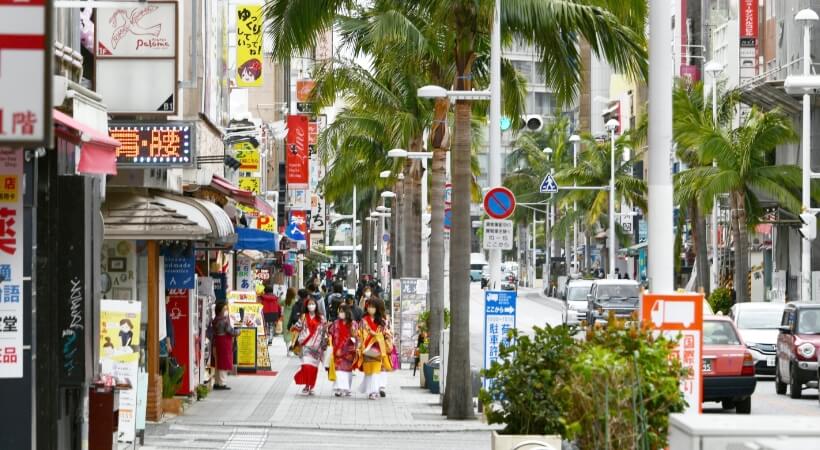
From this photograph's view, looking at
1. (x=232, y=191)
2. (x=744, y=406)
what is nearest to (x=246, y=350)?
(x=232, y=191)

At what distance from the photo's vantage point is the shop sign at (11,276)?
12570 millimetres

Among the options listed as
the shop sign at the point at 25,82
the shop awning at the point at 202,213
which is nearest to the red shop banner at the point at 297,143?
the shop awning at the point at 202,213

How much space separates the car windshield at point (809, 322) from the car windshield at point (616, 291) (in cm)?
1985

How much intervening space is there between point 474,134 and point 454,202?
2620 centimetres

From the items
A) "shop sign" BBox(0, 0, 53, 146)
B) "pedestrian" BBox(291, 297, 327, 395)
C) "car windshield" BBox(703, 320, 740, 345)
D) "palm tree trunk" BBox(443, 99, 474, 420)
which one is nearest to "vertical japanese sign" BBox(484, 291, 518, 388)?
"palm tree trunk" BBox(443, 99, 474, 420)

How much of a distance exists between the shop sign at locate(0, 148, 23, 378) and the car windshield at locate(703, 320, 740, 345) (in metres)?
15.2

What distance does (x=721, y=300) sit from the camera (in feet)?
183

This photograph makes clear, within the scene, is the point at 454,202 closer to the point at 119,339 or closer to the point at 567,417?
the point at 119,339

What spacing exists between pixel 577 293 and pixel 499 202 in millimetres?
32017

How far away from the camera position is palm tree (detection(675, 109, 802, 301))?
5125cm

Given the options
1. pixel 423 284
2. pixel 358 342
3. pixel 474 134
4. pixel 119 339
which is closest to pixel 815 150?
pixel 474 134

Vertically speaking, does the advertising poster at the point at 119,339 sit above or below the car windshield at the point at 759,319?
above

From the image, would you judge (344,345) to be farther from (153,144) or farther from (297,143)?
(297,143)

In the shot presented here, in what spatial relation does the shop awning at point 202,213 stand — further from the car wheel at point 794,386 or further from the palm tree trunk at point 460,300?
the car wheel at point 794,386
